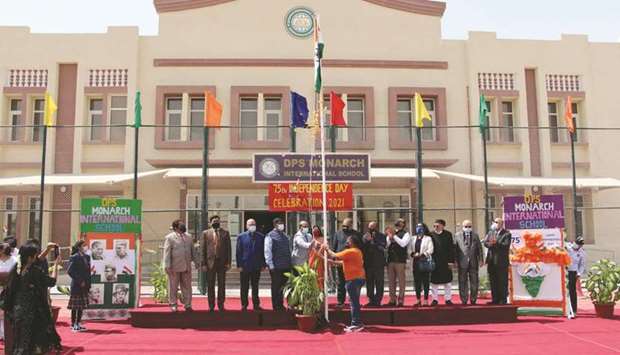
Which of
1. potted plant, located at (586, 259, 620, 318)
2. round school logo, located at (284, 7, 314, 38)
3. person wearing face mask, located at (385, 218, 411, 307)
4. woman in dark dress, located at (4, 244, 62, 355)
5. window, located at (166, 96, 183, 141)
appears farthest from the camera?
round school logo, located at (284, 7, 314, 38)

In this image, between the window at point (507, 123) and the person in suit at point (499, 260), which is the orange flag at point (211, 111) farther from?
the window at point (507, 123)

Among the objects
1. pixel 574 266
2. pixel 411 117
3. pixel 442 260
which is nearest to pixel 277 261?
pixel 442 260

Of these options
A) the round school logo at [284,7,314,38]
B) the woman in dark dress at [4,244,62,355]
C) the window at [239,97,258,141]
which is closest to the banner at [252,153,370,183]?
the woman in dark dress at [4,244,62,355]

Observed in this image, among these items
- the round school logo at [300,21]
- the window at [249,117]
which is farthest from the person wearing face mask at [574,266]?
the round school logo at [300,21]

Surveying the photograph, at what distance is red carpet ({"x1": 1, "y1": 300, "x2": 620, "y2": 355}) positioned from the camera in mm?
7773

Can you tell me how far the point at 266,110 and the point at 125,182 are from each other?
530 cm

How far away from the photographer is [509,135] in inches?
820

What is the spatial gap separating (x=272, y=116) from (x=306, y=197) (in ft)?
26.1

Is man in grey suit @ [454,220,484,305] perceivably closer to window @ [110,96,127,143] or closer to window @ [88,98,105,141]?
window @ [110,96,127,143]

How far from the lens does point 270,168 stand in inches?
483

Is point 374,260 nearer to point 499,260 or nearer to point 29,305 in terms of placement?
point 499,260

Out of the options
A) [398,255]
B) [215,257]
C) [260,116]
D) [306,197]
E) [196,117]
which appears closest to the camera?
[215,257]

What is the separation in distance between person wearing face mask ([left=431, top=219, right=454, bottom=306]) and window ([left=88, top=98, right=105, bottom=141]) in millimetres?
13571

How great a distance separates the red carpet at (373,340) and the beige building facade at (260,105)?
979 centimetres
